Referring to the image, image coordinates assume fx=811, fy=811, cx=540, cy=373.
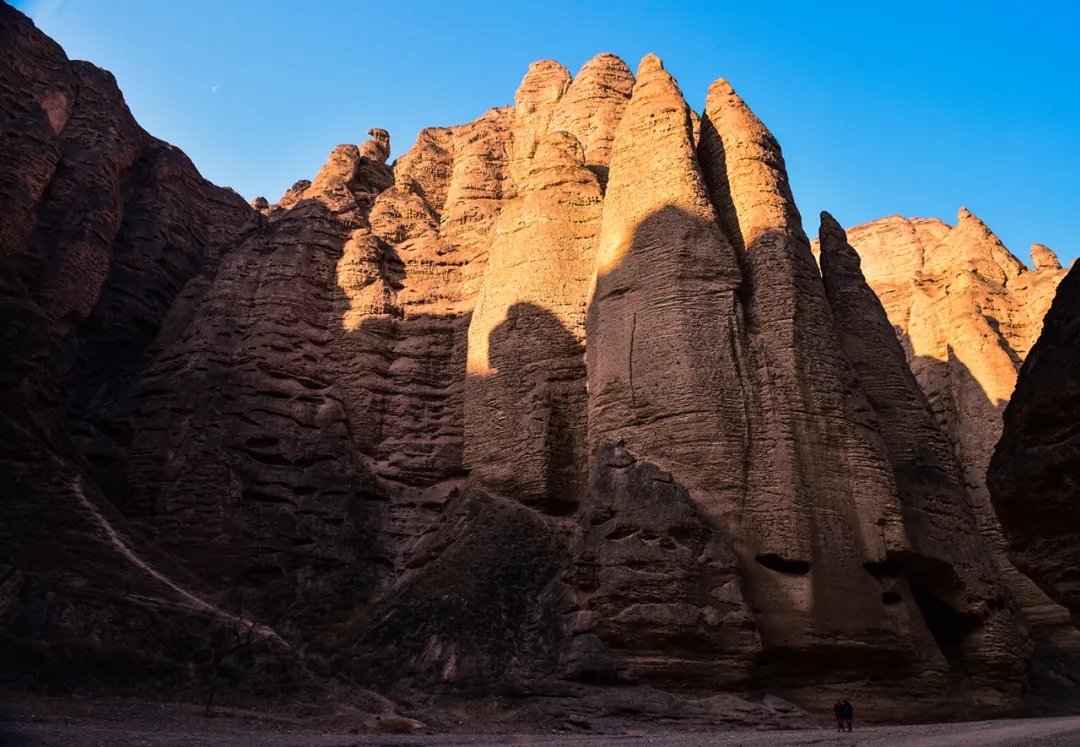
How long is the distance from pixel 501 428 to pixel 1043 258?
1425 inches

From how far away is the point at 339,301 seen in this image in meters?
32.1

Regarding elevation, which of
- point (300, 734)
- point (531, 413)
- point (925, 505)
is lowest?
point (300, 734)

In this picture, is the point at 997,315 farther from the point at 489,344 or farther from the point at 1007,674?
the point at 489,344

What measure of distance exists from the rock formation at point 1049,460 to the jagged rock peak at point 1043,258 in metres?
43.0

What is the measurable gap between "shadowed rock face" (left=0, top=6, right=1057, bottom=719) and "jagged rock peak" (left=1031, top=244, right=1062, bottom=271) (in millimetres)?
8085

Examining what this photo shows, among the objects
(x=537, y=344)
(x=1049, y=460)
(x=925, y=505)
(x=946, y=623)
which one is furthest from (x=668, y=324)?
(x=1049, y=460)

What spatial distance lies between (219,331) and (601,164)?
16.9m

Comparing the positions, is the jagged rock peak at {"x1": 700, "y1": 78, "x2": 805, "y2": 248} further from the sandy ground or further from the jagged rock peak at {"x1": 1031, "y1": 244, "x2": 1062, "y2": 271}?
the jagged rock peak at {"x1": 1031, "y1": 244, "x2": 1062, "y2": 271}

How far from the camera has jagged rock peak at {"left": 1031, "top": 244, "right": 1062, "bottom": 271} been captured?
43956mm

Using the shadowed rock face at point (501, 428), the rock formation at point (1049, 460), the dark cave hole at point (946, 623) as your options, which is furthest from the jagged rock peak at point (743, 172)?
the rock formation at point (1049, 460)

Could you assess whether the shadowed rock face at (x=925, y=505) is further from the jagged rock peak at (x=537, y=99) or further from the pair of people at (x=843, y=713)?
the jagged rock peak at (x=537, y=99)

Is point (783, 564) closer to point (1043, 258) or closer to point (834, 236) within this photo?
point (834, 236)

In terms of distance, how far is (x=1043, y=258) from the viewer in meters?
45.3

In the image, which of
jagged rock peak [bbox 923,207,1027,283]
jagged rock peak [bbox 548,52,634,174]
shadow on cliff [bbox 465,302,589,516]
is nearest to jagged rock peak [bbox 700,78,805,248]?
shadow on cliff [bbox 465,302,589,516]
